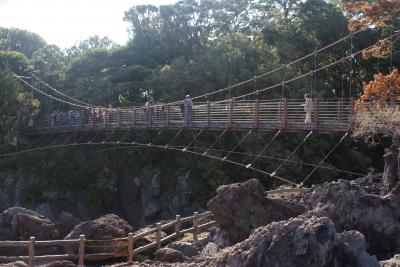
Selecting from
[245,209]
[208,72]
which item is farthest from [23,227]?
[208,72]

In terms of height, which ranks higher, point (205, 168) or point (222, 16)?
point (222, 16)

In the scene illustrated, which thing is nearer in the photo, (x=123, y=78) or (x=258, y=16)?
(x=123, y=78)

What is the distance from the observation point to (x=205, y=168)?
17562mm

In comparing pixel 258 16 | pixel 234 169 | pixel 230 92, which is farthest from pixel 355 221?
pixel 258 16

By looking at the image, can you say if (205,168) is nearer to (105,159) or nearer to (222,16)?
(105,159)

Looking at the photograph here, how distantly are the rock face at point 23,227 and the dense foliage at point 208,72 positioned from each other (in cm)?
730

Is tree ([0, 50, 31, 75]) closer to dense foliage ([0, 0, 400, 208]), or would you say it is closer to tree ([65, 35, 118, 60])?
dense foliage ([0, 0, 400, 208])

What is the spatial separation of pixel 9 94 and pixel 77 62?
5.25 m

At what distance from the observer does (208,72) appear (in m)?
20.7

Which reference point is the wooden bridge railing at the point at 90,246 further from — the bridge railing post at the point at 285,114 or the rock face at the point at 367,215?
the bridge railing post at the point at 285,114

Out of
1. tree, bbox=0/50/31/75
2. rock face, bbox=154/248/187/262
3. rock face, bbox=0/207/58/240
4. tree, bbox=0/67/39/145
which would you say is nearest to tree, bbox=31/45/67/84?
tree, bbox=0/50/31/75

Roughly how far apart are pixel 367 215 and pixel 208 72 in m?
14.8

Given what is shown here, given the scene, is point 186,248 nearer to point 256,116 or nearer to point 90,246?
point 90,246

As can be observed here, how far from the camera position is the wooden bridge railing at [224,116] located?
12688 millimetres
